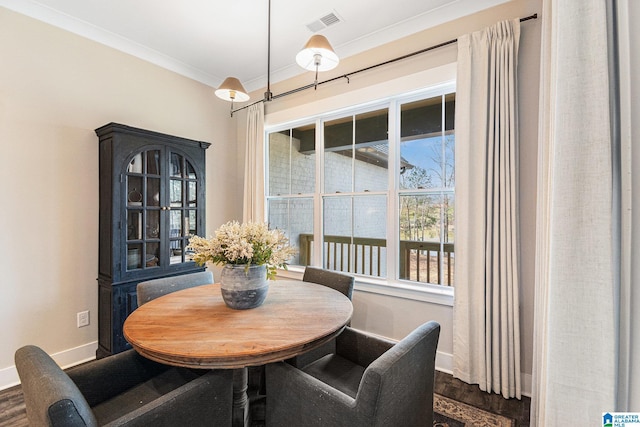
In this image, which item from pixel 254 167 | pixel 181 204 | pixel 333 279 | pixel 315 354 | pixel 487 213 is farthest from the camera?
pixel 254 167

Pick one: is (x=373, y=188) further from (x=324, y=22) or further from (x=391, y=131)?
(x=324, y=22)

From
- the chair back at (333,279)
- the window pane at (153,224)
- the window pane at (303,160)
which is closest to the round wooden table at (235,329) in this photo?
the chair back at (333,279)

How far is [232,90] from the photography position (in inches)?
86.3

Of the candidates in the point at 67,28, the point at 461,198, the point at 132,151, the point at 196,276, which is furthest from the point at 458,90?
the point at 67,28

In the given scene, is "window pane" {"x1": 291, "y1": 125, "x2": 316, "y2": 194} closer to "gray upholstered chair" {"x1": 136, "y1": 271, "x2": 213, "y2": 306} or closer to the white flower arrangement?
"gray upholstered chair" {"x1": 136, "y1": 271, "x2": 213, "y2": 306}

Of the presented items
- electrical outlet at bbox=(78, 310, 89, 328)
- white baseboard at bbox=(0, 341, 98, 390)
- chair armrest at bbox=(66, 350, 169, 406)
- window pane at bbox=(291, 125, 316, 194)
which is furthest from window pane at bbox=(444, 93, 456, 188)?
white baseboard at bbox=(0, 341, 98, 390)

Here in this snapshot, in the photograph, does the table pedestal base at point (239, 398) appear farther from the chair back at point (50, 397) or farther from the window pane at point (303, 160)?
the window pane at point (303, 160)

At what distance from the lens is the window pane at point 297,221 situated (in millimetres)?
3426

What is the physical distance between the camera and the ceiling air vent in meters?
2.48

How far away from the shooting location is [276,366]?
1.35 m

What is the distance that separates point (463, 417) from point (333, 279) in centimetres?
119

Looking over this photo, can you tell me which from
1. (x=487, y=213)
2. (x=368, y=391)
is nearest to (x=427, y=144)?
(x=487, y=213)

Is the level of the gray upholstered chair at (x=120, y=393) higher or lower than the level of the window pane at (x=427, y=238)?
lower

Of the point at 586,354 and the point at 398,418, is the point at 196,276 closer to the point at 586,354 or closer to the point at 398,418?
the point at 398,418
